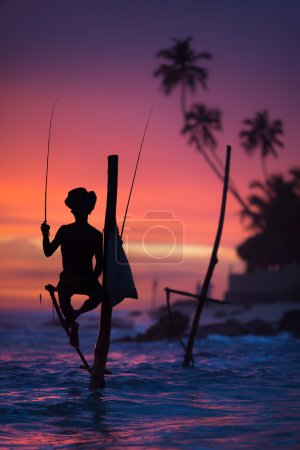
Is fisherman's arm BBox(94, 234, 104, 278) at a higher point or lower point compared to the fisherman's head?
lower

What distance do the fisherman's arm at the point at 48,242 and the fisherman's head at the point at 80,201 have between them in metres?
0.34

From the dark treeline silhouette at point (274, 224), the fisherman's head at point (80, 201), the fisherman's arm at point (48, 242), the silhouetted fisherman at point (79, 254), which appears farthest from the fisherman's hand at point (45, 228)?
the dark treeline silhouette at point (274, 224)

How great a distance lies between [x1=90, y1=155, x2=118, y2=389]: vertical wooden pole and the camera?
381 inches

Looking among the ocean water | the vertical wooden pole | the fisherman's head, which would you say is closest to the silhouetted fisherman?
the fisherman's head

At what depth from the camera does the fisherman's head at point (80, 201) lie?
902 centimetres

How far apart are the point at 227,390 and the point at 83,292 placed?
13.5ft

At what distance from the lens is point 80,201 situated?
902 centimetres

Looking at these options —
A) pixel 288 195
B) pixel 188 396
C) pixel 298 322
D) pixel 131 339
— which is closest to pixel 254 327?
pixel 298 322

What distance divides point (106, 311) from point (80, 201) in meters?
1.58

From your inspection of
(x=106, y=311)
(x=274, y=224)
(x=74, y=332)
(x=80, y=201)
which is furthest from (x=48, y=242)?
(x=274, y=224)

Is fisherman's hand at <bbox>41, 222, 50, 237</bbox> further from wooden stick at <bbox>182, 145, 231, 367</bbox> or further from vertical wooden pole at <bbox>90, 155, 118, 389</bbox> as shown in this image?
wooden stick at <bbox>182, 145, 231, 367</bbox>

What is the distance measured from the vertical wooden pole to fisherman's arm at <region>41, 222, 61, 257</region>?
0.73 meters

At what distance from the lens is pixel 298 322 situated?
36.3 m

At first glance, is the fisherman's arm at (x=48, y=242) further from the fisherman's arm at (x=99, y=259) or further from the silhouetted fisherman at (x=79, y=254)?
the fisherman's arm at (x=99, y=259)
